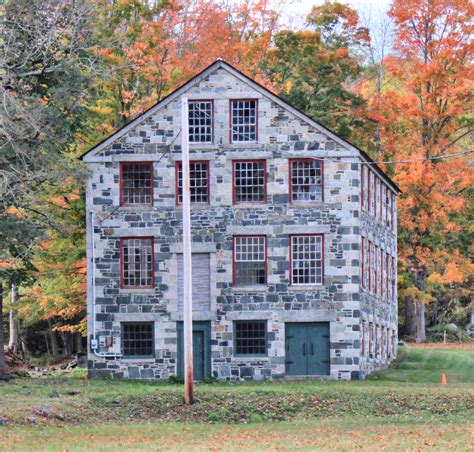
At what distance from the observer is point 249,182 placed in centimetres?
4725

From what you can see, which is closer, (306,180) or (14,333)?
(306,180)

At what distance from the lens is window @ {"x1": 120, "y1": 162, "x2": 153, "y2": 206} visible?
Answer: 47.7 meters

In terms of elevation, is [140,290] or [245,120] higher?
[245,120]

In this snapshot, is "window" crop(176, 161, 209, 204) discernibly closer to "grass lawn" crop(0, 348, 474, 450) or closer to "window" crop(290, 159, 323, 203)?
"window" crop(290, 159, 323, 203)

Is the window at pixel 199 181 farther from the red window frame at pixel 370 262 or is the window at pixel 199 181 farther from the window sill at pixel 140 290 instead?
the red window frame at pixel 370 262

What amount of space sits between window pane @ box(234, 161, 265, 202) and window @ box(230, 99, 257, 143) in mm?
901

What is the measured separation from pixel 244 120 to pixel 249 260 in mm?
4956

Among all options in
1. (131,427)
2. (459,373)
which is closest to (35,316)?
(459,373)

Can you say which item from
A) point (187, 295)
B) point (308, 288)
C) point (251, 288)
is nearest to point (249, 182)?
point (251, 288)

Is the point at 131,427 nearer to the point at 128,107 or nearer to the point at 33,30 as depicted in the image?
the point at 33,30

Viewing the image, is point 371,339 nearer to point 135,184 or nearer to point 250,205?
point 250,205

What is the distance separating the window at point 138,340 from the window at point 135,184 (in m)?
4.36

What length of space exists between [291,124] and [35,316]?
18.3 metres

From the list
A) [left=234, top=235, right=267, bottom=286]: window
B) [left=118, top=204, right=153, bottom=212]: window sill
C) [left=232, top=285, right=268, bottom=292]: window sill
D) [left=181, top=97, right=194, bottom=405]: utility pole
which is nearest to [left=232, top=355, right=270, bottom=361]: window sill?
[left=232, top=285, right=268, bottom=292]: window sill
